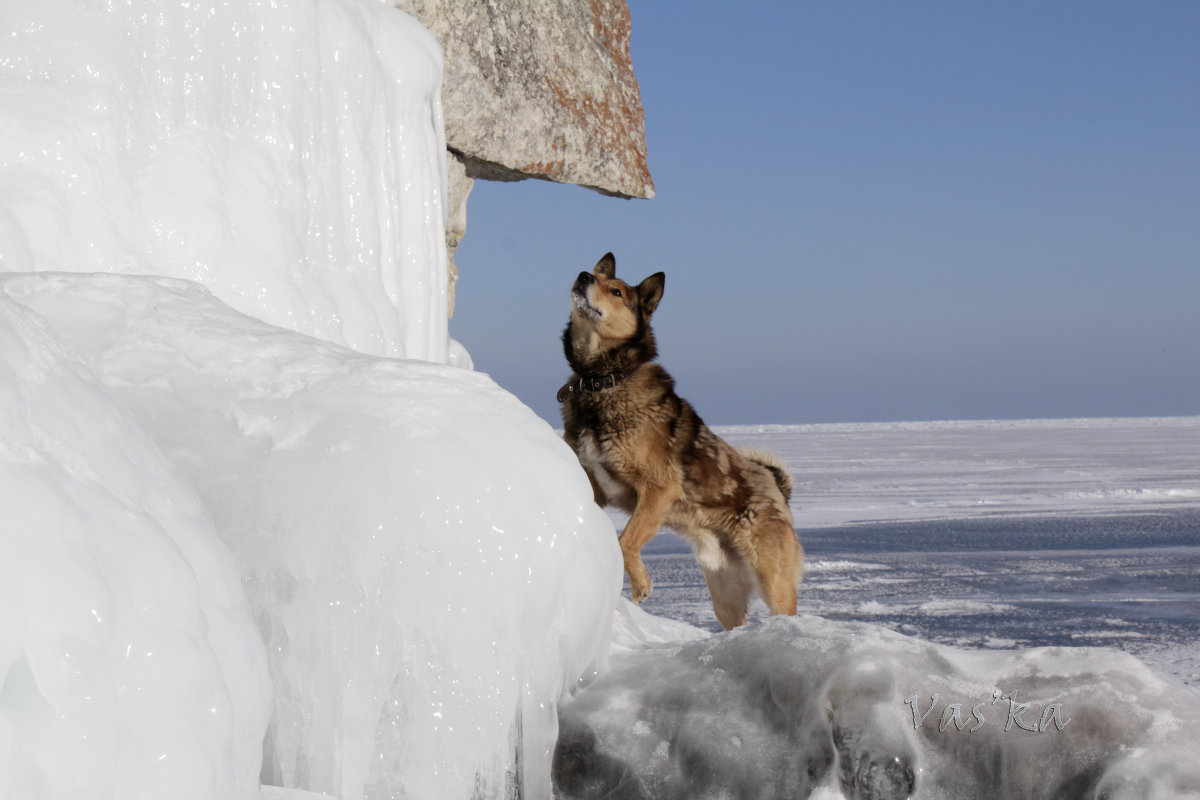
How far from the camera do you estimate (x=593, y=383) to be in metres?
4.56

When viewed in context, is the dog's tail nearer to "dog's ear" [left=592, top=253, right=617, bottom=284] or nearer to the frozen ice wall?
"dog's ear" [left=592, top=253, right=617, bottom=284]

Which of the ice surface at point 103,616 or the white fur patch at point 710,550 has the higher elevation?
the ice surface at point 103,616

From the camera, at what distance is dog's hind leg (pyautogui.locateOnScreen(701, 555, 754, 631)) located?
439cm

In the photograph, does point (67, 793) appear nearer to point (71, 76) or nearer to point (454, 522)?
point (454, 522)

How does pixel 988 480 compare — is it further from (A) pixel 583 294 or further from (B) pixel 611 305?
(A) pixel 583 294

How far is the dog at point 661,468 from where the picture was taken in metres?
4.27

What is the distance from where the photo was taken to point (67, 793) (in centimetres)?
97

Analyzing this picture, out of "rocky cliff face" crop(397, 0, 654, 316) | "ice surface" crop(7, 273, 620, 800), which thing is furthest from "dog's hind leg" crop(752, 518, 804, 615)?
"ice surface" crop(7, 273, 620, 800)

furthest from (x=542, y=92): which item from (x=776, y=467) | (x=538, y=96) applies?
(x=776, y=467)

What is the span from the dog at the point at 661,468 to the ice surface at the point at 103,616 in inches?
111

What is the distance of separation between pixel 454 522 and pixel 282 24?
2048 mm

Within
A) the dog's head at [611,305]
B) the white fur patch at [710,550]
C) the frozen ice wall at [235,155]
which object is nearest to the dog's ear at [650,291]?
the dog's head at [611,305]

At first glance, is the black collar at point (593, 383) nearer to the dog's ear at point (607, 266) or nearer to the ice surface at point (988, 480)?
the dog's ear at point (607, 266)

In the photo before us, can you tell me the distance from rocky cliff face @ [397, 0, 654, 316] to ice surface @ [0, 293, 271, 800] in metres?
3.47
